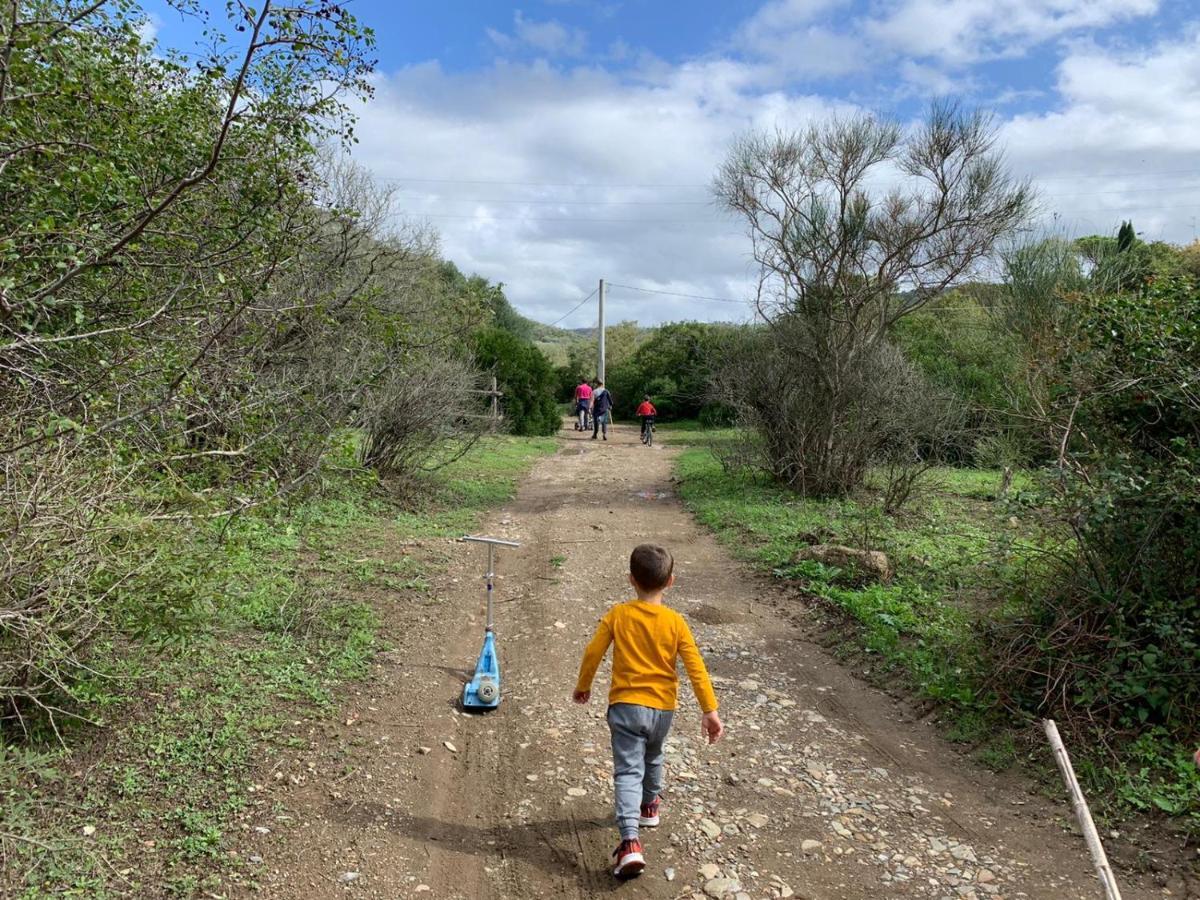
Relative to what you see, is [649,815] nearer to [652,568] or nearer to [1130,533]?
[652,568]

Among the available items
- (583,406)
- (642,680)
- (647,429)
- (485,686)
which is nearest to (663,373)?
(583,406)

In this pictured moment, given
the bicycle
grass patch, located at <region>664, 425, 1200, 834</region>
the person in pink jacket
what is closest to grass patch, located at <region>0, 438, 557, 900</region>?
grass patch, located at <region>664, 425, 1200, 834</region>

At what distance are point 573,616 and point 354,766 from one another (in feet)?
9.36

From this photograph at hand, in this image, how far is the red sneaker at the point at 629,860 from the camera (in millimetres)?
3197

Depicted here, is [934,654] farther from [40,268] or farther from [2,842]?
[40,268]

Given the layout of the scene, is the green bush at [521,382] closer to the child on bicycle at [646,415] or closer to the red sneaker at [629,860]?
the child on bicycle at [646,415]

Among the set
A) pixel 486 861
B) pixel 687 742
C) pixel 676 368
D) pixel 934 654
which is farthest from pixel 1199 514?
pixel 676 368

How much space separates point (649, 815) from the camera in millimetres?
3604

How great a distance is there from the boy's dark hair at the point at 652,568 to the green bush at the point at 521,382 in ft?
59.7

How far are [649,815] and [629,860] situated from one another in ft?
1.39

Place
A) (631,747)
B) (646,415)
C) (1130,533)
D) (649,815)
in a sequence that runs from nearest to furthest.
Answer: (631,747), (649,815), (1130,533), (646,415)

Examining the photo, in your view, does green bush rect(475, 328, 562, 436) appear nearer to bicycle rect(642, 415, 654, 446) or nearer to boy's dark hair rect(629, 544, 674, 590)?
bicycle rect(642, 415, 654, 446)

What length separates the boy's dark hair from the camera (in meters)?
3.42

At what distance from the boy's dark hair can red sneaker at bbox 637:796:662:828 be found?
3.34 feet
